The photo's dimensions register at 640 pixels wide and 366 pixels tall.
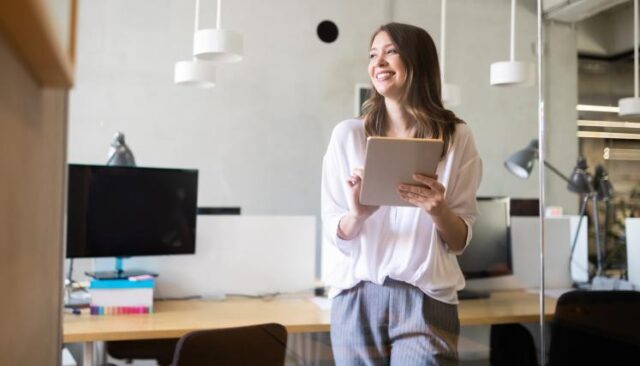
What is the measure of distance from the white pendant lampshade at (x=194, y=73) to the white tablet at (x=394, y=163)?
837 mm

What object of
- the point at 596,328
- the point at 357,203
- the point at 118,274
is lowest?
the point at 596,328

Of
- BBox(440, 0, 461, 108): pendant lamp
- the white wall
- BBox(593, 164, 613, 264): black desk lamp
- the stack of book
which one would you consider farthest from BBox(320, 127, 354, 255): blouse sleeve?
BBox(593, 164, 613, 264): black desk lamp

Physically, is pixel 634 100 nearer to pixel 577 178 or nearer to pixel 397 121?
pixel 577 178

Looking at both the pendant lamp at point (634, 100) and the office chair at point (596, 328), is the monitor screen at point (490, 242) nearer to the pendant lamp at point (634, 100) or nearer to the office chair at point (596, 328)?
the office chair at point (596, 328)

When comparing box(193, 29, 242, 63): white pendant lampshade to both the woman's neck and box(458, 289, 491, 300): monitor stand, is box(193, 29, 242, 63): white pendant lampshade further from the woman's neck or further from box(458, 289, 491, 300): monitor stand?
box(458, 289, 491, 300): monitor stand

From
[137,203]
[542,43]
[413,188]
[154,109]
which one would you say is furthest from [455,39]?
[137,203]

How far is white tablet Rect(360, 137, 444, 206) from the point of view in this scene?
151cm

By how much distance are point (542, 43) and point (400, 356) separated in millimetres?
1571

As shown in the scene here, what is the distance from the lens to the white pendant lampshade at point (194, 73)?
2098mm

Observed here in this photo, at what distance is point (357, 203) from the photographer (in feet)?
5.33

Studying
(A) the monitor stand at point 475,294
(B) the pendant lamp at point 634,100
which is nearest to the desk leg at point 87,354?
(A) the monitor stand at point 475,294

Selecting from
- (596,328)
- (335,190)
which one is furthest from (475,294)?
(335,190)

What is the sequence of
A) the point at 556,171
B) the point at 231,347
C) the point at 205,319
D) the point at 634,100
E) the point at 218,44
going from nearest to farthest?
the point at 231,347, the point at 205,319, the point at 218,44, the point at 556,171, the point at 634,100

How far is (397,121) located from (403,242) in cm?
37
